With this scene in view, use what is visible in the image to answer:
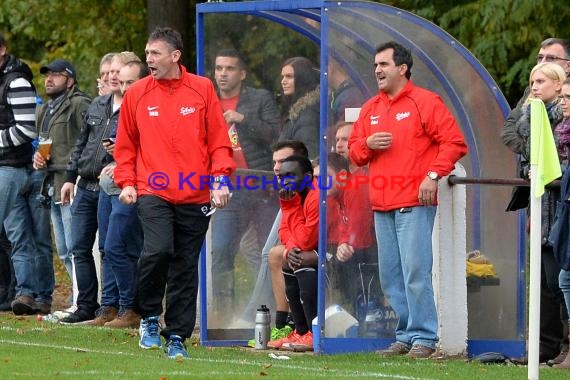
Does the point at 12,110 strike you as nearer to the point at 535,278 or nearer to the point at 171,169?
the point at 171,169

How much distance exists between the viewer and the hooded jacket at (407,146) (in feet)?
36.0

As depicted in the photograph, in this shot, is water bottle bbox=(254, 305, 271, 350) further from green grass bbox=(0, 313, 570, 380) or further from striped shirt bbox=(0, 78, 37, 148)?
striped shirt bbox=(0, 78, 37, 148)

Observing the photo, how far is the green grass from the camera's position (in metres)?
9.36

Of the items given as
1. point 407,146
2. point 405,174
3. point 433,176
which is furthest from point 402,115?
point 433,176

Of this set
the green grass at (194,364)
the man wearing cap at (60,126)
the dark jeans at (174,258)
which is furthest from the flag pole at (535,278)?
the man wearing cap at (60,126)

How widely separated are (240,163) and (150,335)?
2.26 metres

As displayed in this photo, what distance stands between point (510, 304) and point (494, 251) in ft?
1.47

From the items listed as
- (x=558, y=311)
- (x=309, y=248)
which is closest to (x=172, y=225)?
(x=309, y=248)

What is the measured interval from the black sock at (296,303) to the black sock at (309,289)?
17 cm

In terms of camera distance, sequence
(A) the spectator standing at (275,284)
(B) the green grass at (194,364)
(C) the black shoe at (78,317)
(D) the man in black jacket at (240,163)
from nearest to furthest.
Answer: (B) the green grass at (194,364), (A) the spectator standing at (275,284), (D) the man in black jacket at (240,163), (C) the black shoe at (78,317)

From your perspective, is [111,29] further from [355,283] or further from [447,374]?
[447,374]

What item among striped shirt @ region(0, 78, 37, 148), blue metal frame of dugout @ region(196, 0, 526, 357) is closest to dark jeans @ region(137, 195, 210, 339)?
blue metal frame of dugout @ region(196, 0, 526, 357)

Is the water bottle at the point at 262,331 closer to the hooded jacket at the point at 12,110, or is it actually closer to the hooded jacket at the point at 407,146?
the hooded jacket at the point at 407,146

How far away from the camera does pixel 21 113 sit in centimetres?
1402
